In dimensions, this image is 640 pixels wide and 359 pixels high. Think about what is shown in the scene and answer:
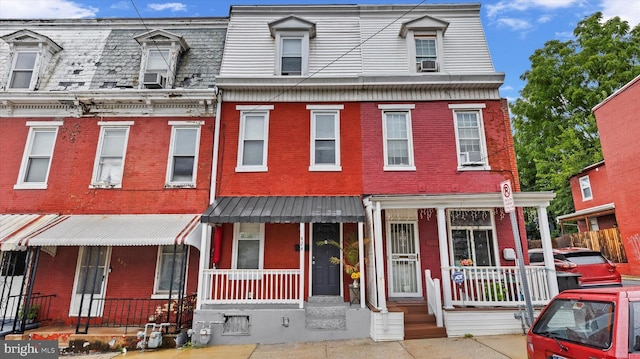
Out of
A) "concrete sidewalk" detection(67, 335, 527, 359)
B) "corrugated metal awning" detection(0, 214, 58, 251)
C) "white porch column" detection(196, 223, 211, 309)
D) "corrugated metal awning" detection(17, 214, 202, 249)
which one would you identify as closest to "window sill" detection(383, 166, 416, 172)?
"concrete sidewalk" detection(67, 335, 527, 359)

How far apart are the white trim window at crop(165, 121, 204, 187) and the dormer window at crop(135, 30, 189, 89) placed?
1665 millimetres

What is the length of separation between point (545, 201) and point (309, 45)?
340 inches

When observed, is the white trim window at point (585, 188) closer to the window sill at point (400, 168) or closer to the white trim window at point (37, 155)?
the window sill at point (400, 168)

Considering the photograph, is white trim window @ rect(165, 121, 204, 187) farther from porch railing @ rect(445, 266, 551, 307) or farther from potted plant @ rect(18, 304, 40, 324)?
porch railing @ rect(445, 266, 551, 307)

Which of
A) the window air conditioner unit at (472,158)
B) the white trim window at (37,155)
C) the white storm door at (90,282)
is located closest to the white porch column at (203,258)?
the white storm door at (90,282)

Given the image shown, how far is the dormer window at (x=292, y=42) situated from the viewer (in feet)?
35.7

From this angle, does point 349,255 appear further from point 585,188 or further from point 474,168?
point 585,188

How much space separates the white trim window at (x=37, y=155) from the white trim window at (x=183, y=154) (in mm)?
3779

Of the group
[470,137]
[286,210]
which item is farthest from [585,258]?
[286,210]

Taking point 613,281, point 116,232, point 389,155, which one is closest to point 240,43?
point 389,155

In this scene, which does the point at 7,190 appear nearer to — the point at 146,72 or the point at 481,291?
the point at 146,72

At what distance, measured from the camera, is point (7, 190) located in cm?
980

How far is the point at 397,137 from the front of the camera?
10102mm

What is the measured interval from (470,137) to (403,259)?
4436 mm
